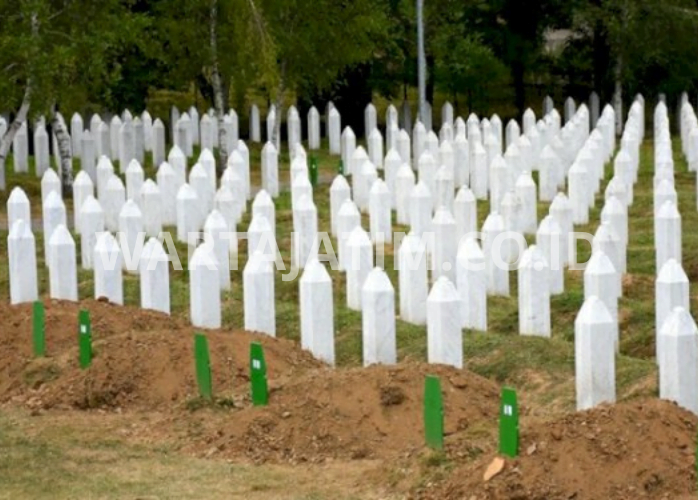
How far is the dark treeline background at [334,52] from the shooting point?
25.8 meters

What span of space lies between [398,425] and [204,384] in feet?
6.01

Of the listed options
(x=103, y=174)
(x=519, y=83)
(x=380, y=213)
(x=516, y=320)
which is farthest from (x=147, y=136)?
(x=516, y=320)

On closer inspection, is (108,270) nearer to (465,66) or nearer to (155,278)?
(155,278)

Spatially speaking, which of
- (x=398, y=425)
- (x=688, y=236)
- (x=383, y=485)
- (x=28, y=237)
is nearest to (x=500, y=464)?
(x=383, y=485)

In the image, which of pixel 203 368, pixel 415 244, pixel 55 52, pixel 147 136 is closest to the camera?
pixel 203 368

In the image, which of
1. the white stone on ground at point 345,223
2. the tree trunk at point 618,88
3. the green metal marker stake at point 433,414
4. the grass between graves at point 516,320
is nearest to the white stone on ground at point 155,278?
the grass between graves at point 516,320

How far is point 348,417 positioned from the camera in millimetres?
12016

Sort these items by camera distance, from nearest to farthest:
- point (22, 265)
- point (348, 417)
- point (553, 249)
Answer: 1. point (348, 417)
2. point (553, 249)
3. point (22, 265)

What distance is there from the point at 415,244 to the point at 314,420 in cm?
405

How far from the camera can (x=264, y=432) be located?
12.0 metres

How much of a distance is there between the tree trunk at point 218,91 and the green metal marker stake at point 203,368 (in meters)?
16.1

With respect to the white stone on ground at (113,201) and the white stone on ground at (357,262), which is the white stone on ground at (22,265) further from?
the white stone on ground at (113,201)

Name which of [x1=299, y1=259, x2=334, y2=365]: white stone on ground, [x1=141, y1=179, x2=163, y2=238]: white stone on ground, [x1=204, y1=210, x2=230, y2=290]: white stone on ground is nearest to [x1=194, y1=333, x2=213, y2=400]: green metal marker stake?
[x1=299, y1=259, x2=334, y2=365]: white stone on ground

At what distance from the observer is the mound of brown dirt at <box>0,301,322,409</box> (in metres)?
13.8
